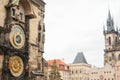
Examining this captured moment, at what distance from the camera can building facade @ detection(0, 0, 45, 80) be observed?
21.9 m

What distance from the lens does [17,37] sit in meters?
23.4

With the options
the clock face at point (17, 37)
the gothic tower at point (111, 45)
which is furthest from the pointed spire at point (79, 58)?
the clock face at point (17, 37)

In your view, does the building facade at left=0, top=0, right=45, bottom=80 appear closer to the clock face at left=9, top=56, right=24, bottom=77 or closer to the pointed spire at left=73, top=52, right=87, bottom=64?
the clock face at left=9, top=56, right=24, bottom=77

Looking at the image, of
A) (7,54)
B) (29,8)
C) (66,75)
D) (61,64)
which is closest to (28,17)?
(29,8)

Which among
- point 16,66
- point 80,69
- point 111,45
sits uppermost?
point 111,45

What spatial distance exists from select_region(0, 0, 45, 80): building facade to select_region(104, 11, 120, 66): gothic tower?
220 feet

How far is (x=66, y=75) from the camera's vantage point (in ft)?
299

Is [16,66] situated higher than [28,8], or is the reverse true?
[28,8]

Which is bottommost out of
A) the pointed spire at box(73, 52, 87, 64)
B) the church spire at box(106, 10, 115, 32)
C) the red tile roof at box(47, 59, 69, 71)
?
the red tile roof at box(47, 59, 69, 71)

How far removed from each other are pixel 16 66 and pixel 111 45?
79.8 meters

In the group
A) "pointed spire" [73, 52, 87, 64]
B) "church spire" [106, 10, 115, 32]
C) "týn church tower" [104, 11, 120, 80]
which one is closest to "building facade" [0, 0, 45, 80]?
"týn church tower" [104, 11, 120, 80]

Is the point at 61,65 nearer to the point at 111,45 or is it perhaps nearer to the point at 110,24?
the point at 111,45

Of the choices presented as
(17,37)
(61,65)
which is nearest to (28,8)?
(17,37)

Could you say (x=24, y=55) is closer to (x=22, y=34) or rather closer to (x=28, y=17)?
(x=22, y=34)
